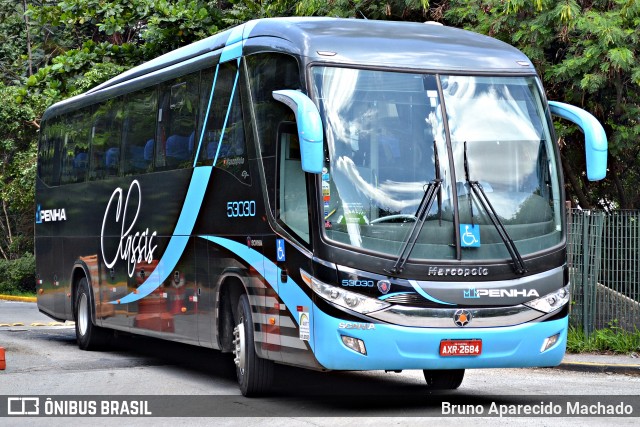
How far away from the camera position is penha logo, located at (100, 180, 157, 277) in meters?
15.0

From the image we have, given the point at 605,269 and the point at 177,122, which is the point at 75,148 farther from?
the point at 605,269

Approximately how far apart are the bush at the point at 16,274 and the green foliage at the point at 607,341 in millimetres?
20804

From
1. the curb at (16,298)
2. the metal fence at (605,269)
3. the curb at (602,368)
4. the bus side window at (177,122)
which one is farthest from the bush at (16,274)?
the curb at (602,368)

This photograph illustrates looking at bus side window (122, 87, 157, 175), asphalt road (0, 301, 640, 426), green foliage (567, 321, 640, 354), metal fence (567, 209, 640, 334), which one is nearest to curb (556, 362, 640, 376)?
asphalt road (0, 301, 640, 426)

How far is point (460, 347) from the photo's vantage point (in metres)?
10.1

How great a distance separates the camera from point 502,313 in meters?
10.2

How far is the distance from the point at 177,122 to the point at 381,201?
4.54 meters

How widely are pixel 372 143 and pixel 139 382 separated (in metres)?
4.47

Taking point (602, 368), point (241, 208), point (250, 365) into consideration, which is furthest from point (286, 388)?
point (602, 368)

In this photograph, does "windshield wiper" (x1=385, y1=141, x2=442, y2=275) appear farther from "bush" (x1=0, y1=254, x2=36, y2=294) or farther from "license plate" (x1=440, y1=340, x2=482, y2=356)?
"bush" (x1=0, y1=254, x2=36, y2=294)

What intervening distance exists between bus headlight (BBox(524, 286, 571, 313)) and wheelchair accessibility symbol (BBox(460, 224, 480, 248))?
0.73m

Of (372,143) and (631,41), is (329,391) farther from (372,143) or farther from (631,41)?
(631,41)

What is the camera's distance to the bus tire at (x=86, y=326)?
17391mm

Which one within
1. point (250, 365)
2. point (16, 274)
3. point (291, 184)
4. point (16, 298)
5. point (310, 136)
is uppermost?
point (310, 136)
